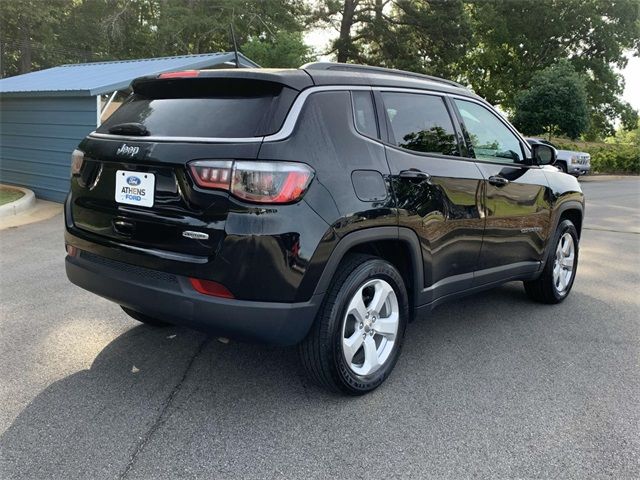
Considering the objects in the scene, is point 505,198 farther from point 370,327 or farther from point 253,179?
point 253,179

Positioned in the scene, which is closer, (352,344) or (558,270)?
(352,344)

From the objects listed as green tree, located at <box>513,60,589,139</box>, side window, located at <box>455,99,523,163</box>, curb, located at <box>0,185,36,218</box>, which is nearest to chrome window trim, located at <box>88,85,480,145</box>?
side window, located at <box>455,99,523,163</box>

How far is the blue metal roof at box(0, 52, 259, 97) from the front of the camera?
10.7m

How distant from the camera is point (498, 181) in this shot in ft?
13.0

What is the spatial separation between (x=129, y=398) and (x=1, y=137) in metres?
13.2

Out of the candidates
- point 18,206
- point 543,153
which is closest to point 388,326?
point 543,153

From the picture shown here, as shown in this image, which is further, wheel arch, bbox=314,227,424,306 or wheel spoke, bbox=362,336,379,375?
wheel spoke, bbox=362,336,379,375

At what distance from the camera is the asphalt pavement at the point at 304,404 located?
2490mm

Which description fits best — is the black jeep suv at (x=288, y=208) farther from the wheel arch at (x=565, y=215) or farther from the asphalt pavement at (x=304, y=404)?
the wheel arch at (x=565, y=215)

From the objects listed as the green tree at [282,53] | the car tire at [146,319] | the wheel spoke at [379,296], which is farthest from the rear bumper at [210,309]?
the green tree at [282,53]

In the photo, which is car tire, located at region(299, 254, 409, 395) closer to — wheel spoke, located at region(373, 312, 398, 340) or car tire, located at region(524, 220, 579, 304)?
wheel spoke, located at region(373, 312, 398, 340)

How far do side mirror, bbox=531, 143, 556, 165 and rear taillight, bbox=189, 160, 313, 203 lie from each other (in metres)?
2.71

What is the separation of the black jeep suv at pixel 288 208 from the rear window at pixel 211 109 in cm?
1

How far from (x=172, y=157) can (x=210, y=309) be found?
0.77 metres
